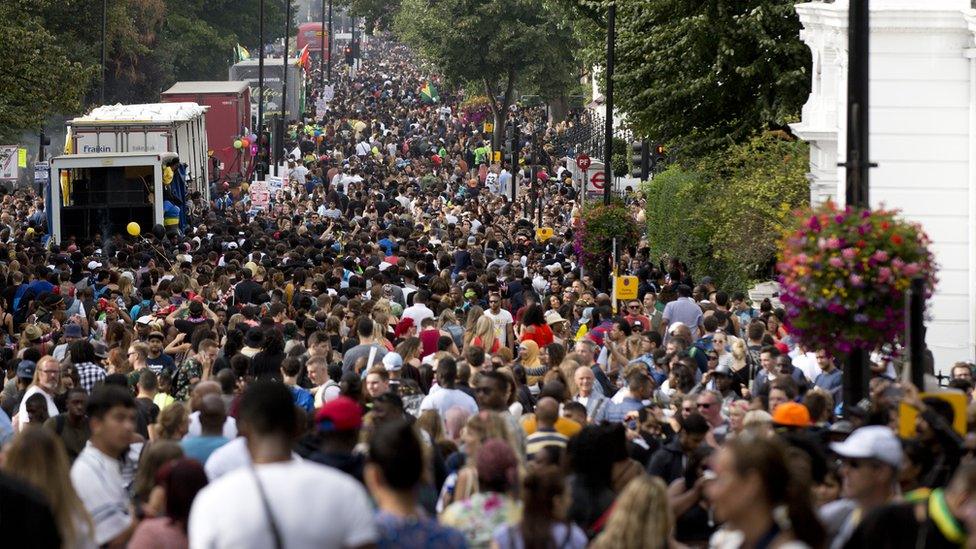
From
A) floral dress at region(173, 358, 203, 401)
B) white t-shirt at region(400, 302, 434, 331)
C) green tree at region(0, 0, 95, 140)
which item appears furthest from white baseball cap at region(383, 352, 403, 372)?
green tree at region(0, 0, 95, 140)

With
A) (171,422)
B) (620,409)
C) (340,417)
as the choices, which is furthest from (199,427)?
(620,409)

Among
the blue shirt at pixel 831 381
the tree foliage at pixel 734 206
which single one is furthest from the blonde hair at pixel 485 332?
the tree foliage at pixel 734 206

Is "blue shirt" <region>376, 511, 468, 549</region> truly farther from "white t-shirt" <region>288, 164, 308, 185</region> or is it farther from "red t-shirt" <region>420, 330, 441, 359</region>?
"white t-shirt" <region>288, 164, 308, 185</region>

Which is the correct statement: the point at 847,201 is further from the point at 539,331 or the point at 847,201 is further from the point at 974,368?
the point at 539,331

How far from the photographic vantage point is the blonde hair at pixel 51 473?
796 centimetres

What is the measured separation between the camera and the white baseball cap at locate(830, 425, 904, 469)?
7.95 meters

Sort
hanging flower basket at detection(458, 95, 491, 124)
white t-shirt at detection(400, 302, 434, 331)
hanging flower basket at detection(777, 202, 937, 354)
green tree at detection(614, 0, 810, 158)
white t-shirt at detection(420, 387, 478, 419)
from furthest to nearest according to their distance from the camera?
hanging flower basket at detection(458, 95, 491, 124) → green tree at detection(614, 0, 810, 158) → white t-shirt at detection(400, 302, 434, 331) → white t-shirt at detection(420, 387, 478, 419) → hanging flower basket at detection(777, 202, 937, 354)

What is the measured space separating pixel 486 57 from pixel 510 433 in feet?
186

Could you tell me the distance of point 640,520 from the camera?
24.1 ft

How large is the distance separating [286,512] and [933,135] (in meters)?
16.9

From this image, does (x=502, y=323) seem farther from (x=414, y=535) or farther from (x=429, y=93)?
(x=429, y=93)

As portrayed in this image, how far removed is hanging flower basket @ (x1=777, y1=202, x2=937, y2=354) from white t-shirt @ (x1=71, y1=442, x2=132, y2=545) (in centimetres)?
501

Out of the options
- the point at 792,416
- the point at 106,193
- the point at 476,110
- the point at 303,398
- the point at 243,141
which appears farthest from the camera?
the point at 476,110

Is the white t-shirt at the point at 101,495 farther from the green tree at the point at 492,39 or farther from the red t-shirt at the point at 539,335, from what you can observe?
the green tree at the point at 492,39
